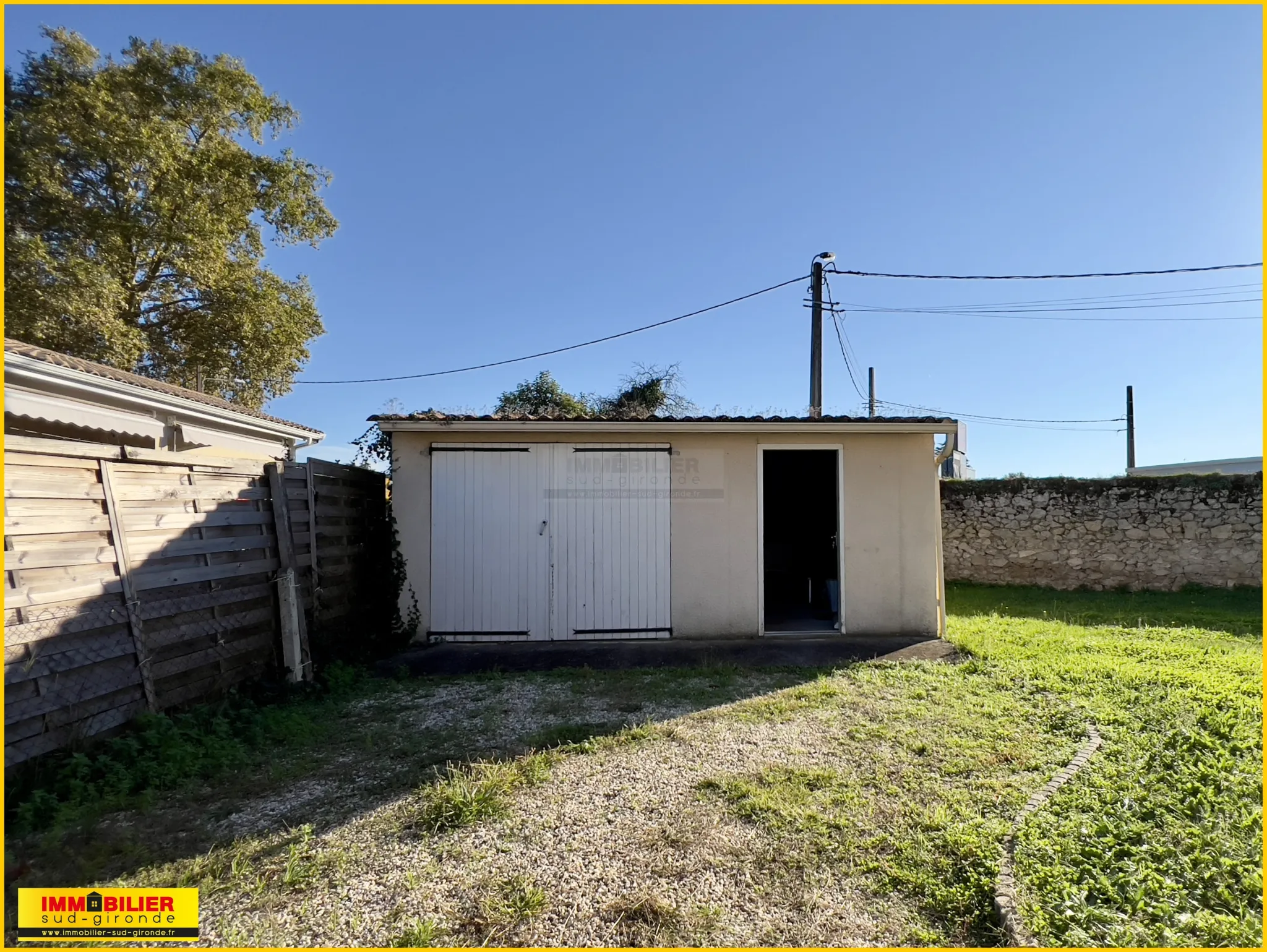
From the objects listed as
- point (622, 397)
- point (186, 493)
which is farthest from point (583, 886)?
point (622, 397)

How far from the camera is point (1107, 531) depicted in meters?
10.3

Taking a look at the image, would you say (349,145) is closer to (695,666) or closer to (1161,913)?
(695,666)

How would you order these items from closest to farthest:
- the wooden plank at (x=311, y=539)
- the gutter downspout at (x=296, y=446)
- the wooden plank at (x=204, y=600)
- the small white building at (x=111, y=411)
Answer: the wooden plank at (x=204, y=600) → the small white building at (x=111, y=411) → the wooden plank at (x=311, y=539) → the gutter downspout at (x=296, y=446)

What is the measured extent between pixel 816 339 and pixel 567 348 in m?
5.89

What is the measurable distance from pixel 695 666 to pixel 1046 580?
349 inches

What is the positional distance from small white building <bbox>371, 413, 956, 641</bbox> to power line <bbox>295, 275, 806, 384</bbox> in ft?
19.3

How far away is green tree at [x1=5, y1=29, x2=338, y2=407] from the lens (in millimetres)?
10617

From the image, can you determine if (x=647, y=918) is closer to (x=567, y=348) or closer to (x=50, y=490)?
(x=50, y=490)

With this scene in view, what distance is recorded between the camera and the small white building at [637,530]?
6281 millimetres

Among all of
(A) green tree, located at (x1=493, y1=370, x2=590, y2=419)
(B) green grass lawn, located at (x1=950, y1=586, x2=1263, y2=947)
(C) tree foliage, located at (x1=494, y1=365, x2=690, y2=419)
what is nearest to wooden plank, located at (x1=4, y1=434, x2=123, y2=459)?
(B) green grass lawn, located at (x1=950, y1=586, x2=1263, y2=947)

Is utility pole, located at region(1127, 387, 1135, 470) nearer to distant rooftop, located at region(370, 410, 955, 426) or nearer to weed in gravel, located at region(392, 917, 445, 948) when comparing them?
distant rooftop, located at region(370, 410, 955, 426)

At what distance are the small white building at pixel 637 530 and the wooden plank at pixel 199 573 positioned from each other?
1741 millimetres

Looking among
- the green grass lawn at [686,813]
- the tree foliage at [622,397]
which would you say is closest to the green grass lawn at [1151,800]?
the green grass lawn at [686,813]

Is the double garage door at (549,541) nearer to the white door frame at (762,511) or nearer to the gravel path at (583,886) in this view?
the white door frame at (762,511)
